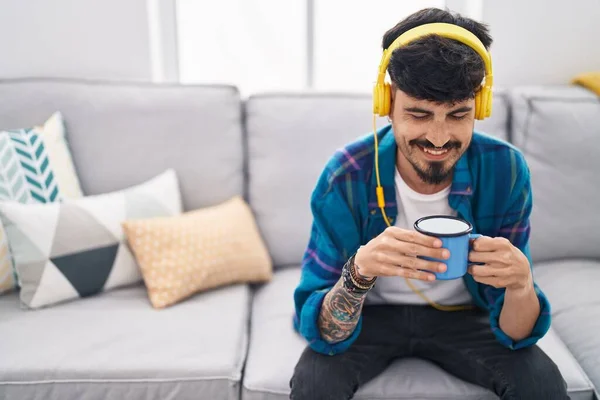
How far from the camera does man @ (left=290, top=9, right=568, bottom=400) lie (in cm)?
113

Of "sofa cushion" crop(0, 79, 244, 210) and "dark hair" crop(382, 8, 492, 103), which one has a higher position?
"dark hair" crop(382, 8, 492, 103)

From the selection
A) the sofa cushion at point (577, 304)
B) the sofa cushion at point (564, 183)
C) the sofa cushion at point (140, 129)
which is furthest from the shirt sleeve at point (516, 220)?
the sofa cushion at point (140, 129)

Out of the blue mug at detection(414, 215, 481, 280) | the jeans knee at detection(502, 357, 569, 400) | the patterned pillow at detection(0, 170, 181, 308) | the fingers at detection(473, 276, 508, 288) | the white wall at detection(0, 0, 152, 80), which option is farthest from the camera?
the white wall at detection(0, 0, 152, 80)

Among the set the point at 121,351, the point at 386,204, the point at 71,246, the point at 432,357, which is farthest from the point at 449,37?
the point at 71,246

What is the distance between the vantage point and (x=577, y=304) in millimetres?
1586

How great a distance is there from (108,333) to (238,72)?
1.32m

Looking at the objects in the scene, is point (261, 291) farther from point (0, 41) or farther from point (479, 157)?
point (0, 41)

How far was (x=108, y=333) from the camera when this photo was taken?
146 centimetres

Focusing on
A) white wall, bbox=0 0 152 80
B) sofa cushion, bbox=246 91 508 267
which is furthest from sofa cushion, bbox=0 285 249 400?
white wall, bbox=0 0 152 80

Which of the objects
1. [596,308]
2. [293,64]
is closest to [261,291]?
[596,308]

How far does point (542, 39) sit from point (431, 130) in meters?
1.29

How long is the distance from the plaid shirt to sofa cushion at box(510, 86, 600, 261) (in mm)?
560

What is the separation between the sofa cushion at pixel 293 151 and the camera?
1.86m

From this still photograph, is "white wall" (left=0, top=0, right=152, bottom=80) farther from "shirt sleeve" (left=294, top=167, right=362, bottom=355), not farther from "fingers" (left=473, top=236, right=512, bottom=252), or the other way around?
"fingers" (left=473, top=236, right=512, bottom=252)
